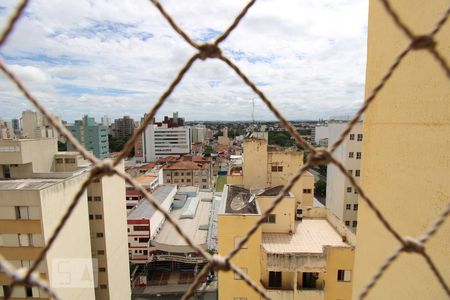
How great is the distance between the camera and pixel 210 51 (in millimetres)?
662

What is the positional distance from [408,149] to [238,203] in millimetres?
3869

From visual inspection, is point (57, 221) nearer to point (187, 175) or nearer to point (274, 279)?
point (274, 279)

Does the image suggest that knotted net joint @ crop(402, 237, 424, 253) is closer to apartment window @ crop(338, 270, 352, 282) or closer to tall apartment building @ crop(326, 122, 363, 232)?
apartment window @ crop(338, 270, 352, 282)

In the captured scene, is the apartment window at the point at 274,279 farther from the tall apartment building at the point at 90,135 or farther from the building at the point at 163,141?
the building at the point at 163,141

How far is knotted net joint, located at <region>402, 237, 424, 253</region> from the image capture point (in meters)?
0.63

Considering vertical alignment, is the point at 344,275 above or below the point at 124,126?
below

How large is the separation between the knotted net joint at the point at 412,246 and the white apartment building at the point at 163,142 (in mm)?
30055

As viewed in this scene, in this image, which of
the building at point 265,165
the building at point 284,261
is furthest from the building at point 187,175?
the building at point 284,261

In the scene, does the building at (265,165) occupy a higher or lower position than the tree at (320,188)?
higher

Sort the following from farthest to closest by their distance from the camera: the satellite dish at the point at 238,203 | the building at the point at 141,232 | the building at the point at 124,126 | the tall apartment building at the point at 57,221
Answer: the building at the point at 124,126 → the building at the point at 141,232 → the satellite dish at the point at 238,203 → the tall apartment building at the point at 57,221

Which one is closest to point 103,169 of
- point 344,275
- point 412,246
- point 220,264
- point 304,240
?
point 220,264

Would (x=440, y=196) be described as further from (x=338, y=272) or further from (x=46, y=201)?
(x=46, y=201)

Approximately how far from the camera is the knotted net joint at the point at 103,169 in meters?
0.64

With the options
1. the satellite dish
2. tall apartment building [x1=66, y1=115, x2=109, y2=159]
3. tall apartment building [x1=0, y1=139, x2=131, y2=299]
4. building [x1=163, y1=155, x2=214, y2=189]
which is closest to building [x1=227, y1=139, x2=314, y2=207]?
the satellite dish
